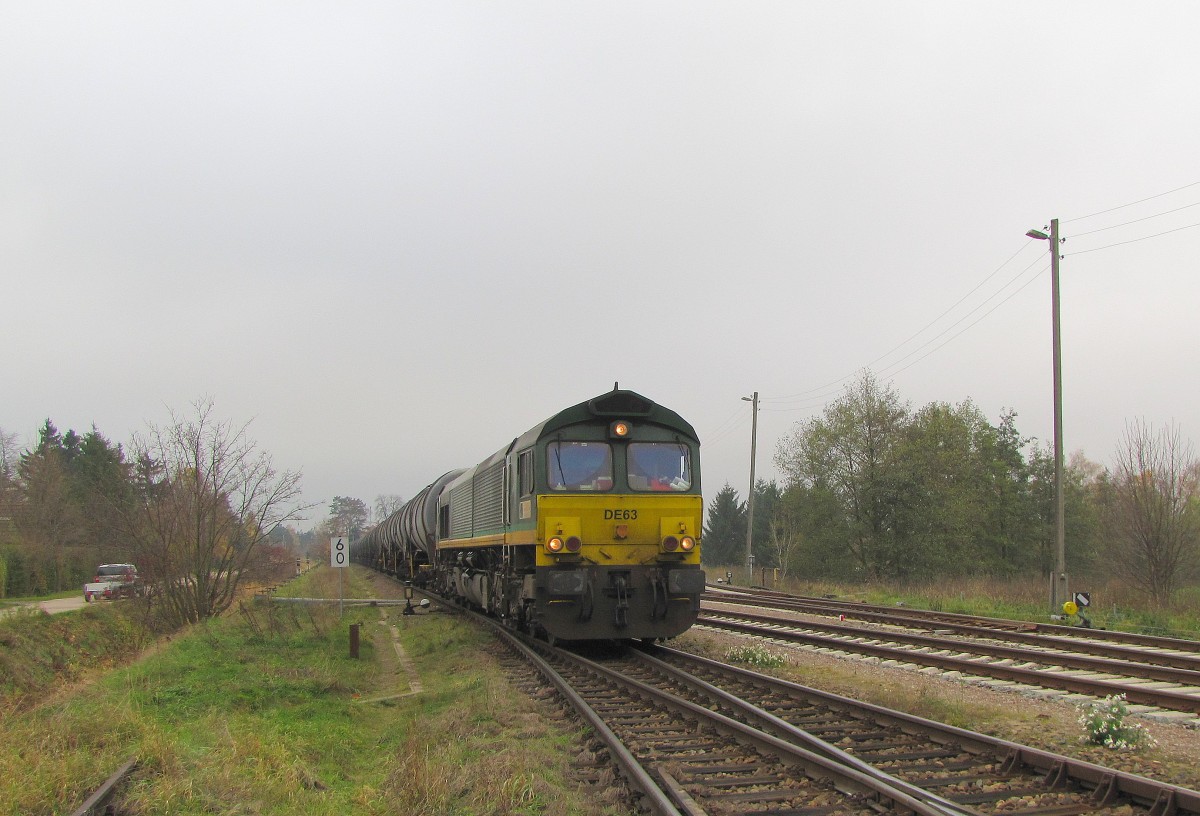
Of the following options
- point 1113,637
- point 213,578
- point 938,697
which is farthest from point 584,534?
point 213,578

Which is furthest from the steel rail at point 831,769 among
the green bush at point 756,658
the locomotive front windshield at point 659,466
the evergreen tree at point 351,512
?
the evergreen tree at point 351,512

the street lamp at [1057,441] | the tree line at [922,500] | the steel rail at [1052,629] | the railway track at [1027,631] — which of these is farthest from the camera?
the tree line at [922,500]

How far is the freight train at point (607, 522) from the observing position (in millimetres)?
11414

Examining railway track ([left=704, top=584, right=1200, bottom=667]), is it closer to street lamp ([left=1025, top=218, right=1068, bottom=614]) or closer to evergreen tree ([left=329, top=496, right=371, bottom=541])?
street lamp ([left=1025, top=218, right=1068, bottom=614])

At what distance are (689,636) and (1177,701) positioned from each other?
301 inches

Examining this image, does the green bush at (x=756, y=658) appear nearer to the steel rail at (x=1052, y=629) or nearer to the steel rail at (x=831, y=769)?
the steel rail at (x=831, y=769)

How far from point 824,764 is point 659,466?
673 cm

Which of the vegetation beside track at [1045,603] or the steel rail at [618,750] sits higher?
the steel rail at [618,750]

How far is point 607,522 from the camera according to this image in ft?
38.4

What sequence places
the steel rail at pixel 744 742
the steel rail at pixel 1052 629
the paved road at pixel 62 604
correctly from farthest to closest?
the paved road at pixel 62 604 < the steel rail at pixel 1052 629 < the steel rail at pixel 744 742

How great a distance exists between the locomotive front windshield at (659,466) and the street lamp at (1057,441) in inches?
405

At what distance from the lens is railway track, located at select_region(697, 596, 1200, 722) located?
901cm

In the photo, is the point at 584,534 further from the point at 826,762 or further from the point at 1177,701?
the point at 1177,701

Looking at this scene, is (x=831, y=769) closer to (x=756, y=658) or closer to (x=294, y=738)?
(x=294, y=738)
